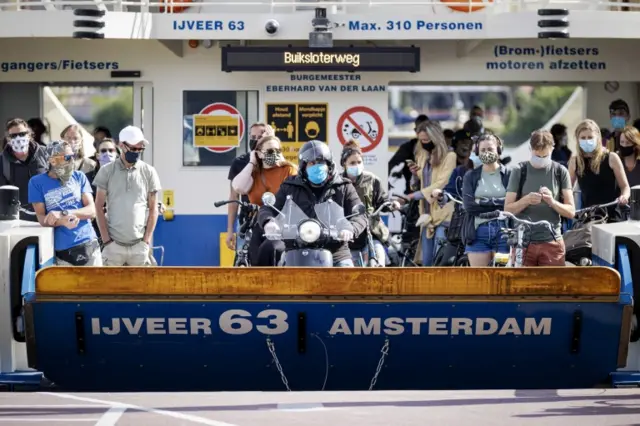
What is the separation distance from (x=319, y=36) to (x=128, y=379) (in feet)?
22.0

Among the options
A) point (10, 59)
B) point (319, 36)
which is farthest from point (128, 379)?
point (10, 59)

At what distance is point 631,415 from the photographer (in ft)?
27.9

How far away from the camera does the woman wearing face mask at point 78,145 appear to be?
45.5ft

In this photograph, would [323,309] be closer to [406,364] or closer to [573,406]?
[406,364]

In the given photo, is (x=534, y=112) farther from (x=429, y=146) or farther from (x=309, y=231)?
(x=309, y=231)

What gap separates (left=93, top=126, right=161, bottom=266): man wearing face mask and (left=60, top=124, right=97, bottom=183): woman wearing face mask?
2268 mm

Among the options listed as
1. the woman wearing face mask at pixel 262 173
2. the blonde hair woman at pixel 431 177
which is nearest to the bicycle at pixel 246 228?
the woman wearing face mask at pixel 262 173

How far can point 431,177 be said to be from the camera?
607 inches

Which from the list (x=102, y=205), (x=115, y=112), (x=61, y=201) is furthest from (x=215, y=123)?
(x=115, y=112)

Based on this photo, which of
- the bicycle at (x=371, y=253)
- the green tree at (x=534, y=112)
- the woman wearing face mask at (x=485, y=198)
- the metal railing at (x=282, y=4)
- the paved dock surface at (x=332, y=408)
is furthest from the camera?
the green tree at (x=534, y=112)

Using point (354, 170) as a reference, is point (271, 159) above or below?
above

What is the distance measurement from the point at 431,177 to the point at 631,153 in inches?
88.6

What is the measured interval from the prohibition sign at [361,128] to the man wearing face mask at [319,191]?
599 centimetres

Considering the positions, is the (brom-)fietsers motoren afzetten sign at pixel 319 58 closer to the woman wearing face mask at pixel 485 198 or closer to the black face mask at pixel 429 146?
the black face mask at pixel 429 146
